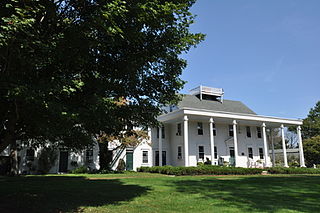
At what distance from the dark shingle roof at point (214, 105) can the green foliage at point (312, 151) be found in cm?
1305

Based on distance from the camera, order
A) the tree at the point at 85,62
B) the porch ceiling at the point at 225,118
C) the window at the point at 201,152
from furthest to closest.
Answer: the window at the point at 201,152 → the porch ceiling at the point at 225,118 → the tree at the point at 85,62

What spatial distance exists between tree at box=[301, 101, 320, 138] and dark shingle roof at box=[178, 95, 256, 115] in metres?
26.1

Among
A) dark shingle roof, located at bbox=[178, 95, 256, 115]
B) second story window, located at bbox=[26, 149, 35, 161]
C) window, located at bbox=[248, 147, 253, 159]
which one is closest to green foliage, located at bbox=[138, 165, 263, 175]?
window, located at bbox=[248, 147, 253, 159]

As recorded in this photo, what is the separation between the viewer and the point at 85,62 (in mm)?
7070

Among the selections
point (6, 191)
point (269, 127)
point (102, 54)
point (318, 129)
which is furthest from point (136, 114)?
point (318, 129)

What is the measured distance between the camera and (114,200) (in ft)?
29.7

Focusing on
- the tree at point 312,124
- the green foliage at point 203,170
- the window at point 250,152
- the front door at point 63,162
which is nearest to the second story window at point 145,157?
the green foliage at point 203,170

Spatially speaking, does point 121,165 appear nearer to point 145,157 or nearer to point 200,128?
point 145,157

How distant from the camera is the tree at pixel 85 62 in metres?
5.73

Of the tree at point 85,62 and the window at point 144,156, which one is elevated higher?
the tree at point 85,62

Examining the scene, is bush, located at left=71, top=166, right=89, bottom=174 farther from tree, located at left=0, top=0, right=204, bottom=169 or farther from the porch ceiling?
tree, located at left=0, top=0, right=204, bottom=169

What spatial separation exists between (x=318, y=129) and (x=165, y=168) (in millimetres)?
42651

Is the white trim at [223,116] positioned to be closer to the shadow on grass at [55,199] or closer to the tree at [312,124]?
the shadow on grass at [55,199]

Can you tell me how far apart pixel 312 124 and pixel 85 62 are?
57840 millimetres
